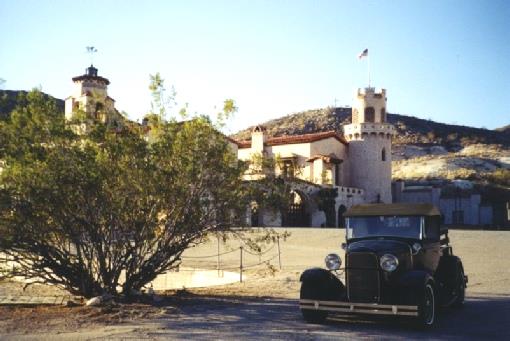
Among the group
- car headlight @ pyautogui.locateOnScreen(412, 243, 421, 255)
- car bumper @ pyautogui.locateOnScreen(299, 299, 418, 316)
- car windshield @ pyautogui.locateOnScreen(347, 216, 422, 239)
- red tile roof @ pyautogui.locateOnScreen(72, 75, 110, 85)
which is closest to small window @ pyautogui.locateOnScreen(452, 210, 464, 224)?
red tile roof @ pyautogui.locateOnScreen(72, 75, 110, 85)

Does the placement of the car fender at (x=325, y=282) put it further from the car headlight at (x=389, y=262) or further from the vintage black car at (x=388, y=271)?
the car headlight at (x=389, y=262)

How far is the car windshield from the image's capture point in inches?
408

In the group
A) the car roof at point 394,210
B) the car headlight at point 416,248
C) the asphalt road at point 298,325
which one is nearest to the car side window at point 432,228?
the car roof at point 394,210

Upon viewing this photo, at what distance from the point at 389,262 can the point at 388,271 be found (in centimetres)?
15

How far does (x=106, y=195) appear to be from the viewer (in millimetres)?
12109

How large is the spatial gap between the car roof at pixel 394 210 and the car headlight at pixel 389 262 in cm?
140

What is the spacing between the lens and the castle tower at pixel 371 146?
1933 inches

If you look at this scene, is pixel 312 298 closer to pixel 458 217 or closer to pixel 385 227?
pixel 385 227

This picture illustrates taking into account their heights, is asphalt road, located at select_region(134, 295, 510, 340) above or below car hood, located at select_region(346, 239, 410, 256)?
below

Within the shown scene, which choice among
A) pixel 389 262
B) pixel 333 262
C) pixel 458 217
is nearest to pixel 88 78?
pixel 458 217

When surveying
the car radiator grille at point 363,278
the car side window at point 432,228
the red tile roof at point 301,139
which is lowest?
the car radiator grille at point 363,278

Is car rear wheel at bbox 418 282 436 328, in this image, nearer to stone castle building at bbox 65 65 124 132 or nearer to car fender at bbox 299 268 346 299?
car fender at bbox 299 268 346 299

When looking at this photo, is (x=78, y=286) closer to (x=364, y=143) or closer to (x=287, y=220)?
(x=287, y=220)

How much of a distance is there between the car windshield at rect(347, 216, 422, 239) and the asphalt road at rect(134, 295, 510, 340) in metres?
1.61
